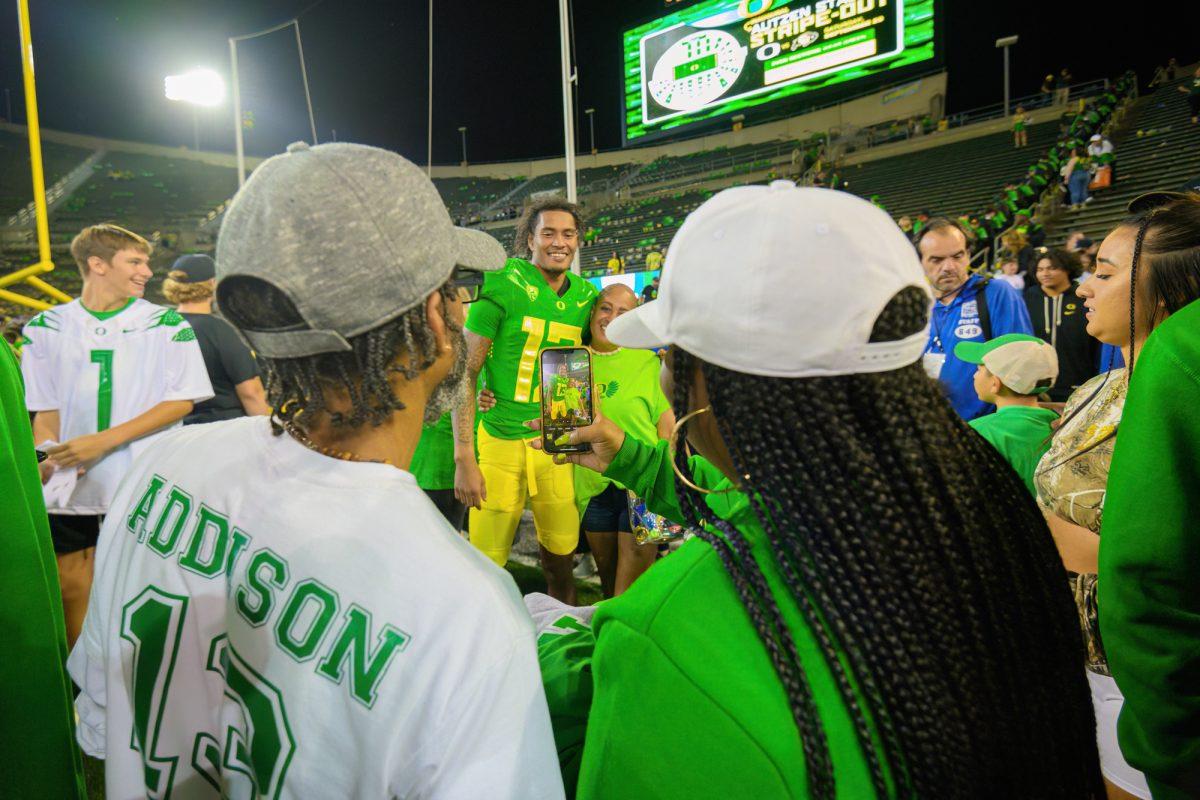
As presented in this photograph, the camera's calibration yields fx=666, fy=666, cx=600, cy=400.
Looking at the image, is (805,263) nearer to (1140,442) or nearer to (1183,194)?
(1140,442)

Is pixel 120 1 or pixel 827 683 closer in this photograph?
pixel 827 683

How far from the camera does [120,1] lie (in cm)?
2088

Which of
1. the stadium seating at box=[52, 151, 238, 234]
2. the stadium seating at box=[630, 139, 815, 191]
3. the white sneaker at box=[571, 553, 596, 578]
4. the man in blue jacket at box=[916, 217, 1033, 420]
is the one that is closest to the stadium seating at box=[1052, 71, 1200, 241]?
the stadium seating at box=[630, 139, 815, 191]

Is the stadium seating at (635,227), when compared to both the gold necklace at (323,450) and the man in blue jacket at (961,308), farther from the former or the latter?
the gold necklace at (323,450)

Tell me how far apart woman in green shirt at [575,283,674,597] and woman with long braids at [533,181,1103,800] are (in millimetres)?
2393

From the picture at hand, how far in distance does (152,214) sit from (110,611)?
102 feet

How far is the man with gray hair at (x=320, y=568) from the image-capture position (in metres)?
0.73

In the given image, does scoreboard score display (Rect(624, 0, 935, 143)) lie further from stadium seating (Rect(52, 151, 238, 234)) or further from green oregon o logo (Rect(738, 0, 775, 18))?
stadium seating (Rect(52, 151, 238, 234))

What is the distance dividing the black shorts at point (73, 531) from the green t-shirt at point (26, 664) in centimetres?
193

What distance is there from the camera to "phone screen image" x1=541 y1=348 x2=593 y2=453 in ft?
6.83

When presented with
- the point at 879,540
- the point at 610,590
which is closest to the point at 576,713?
the point at 879,540

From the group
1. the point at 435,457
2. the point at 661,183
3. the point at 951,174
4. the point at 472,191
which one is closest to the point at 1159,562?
the point at 435,457

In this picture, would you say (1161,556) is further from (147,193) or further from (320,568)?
(147,193)

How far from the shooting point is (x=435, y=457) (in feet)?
11.0
